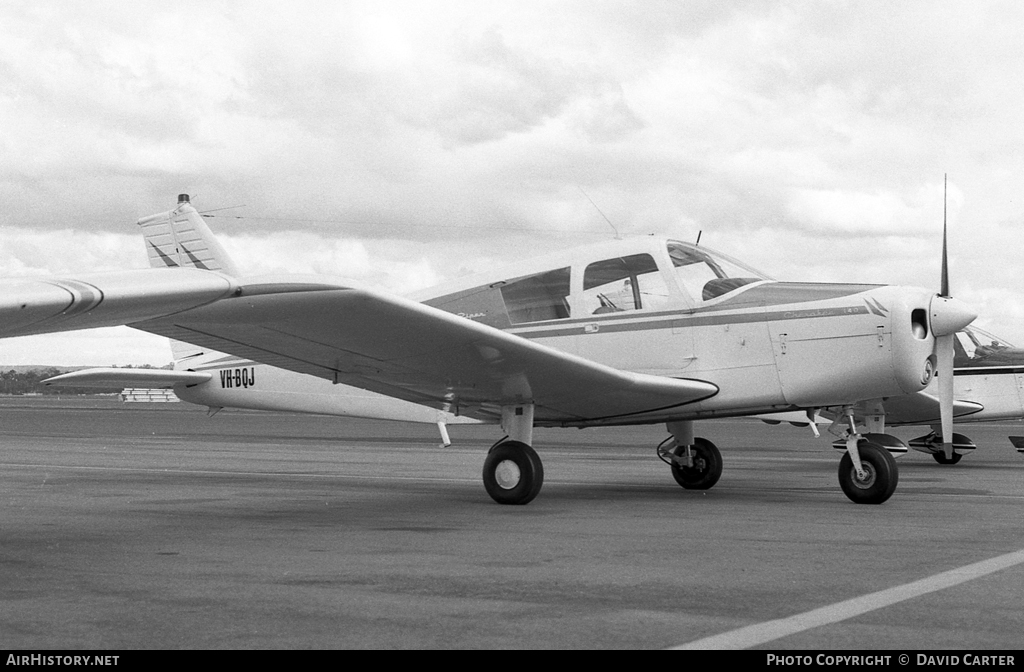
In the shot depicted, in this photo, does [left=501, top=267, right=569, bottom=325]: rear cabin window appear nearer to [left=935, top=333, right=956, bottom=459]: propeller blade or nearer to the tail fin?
[left=935, top=333, right=956, bottom=459]: propeller blade

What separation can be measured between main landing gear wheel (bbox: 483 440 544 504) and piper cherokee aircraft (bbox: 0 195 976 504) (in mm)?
12

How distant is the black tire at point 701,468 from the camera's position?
11664mm

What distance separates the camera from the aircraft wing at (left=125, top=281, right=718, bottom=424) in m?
7.14

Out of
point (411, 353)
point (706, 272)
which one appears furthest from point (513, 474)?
point (706, 272)

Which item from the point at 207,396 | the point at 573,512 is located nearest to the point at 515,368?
the point at 573,512

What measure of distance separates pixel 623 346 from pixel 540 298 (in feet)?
3.18

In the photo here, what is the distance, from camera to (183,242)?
1470 centimetres

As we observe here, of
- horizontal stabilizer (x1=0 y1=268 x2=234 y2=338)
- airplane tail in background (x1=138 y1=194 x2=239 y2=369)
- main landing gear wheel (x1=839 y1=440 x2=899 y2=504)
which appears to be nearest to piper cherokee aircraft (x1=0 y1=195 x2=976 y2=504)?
main landing gear wheel (x1=839 y1=440 x2=899 y2=504)

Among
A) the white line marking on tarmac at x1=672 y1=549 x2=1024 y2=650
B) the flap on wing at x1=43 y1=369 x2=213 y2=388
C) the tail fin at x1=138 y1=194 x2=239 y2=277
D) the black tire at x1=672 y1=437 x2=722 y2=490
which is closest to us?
the white line marking on tarmac at x1=672 y1=549 x2=1024 y2=650

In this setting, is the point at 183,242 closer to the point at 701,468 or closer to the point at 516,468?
the point at 516,468
